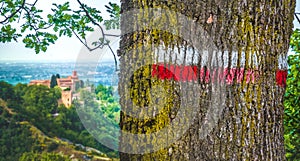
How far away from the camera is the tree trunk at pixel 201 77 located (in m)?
0.93

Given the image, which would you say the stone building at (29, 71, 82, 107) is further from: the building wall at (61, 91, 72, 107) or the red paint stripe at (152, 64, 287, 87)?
the red paint stripe at (152, 64, 287, 87)

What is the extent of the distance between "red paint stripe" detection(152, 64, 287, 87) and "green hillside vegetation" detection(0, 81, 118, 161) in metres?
3.84

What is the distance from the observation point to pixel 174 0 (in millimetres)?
938

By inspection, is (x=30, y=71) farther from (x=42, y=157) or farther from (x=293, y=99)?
(x=293, y=99)

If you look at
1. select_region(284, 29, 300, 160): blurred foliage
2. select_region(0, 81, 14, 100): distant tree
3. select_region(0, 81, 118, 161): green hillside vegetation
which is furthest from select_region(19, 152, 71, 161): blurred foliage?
select_region(284, 29, 300, 160): blurred foliage

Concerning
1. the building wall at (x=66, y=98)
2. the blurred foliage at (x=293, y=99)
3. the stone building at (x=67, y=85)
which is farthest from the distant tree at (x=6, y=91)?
the blurred foliage at (x=293, y=99)

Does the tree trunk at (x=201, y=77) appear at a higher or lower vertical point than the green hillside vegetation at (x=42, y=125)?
higher

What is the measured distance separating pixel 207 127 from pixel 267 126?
17 centimetres

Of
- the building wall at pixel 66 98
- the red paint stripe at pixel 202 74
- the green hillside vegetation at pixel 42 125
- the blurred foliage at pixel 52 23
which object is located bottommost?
the green hillside vegetation at pixel 42 125

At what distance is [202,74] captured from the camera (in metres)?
→ 0.93

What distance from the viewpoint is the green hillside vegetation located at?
4.62 metres

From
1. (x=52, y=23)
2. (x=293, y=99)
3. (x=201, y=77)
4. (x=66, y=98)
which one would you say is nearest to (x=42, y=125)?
(x=66, y=98)

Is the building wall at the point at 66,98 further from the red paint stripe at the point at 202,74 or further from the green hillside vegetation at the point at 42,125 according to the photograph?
the red paint stripe at the point at 202,74

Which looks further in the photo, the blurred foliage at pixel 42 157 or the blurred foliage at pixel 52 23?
the blurred foliage at pixel 42 157
